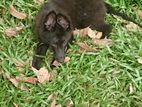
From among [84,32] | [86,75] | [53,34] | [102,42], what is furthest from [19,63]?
[102,42]

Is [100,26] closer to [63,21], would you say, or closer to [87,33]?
[87,33]

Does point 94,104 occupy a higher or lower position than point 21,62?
lower

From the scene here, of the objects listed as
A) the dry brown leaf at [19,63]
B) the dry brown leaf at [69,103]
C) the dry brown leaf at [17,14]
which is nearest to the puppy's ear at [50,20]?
the dry brown leaf at [19,63]

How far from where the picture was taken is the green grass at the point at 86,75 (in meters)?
5.58

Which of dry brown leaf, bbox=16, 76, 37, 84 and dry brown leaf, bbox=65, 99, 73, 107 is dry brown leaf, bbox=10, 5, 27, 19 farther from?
dry brown leaf, bbox=65, 99, 73, 107

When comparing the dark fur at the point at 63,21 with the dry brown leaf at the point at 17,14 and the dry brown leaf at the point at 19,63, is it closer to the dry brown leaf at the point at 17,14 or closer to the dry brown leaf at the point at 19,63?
the dry brown leaf at the point at 19,63

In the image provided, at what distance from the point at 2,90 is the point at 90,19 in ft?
4.86

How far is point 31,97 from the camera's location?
555 cm

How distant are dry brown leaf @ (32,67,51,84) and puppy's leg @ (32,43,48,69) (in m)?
0.10

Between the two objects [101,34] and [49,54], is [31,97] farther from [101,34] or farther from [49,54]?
[101,34]

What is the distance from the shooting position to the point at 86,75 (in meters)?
5.76

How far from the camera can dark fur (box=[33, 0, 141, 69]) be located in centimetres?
577

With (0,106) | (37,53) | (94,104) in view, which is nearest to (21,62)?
(37,53)

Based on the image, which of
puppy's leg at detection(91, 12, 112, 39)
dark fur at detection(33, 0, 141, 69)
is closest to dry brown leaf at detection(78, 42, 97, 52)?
dark fur at detection(33, 0, 141, 69)
